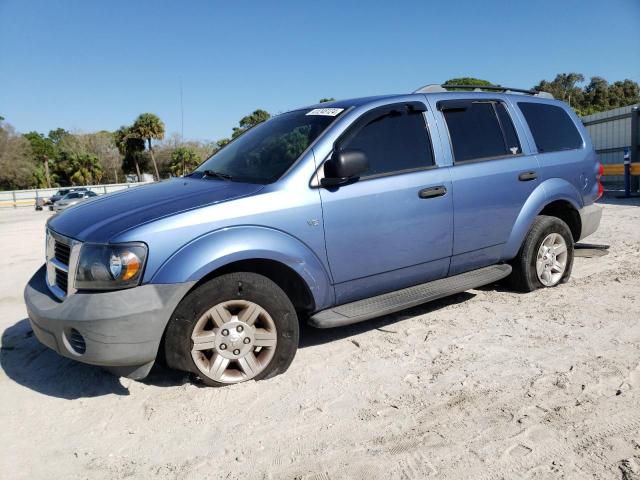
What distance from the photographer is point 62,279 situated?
3154 millimetres

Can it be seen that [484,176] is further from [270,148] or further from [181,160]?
[181,160]

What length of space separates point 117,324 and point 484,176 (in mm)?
3028

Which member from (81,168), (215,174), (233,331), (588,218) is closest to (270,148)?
(215,174)

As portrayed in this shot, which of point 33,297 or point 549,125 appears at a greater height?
point 549,125

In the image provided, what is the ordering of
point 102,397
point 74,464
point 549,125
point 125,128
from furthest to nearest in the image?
point 125,128, point 549,125, point 102,397, point 74,464

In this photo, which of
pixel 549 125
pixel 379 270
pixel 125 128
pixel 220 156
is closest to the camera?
pixel 379 270

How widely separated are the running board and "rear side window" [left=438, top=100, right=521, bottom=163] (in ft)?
3.22

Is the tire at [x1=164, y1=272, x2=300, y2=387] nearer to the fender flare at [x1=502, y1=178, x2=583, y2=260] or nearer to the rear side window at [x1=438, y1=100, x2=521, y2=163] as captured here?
the rear side window at [x1=438, y1=100, x2=521, y2=163]

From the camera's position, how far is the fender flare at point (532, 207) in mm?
4531

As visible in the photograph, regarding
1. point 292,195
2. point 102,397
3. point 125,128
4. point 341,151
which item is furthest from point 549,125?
point 125,128

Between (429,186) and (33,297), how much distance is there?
286cm

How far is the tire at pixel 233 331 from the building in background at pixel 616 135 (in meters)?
13.6

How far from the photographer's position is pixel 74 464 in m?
2.54

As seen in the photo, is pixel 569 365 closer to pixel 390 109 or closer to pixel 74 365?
pixel 390 109
